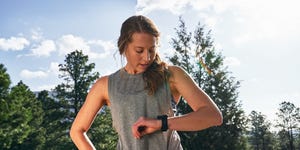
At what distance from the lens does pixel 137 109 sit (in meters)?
1.93

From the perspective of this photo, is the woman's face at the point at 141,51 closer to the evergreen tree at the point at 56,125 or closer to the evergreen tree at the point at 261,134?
the evergreen tree at the point at 56,125

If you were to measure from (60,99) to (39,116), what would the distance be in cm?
627

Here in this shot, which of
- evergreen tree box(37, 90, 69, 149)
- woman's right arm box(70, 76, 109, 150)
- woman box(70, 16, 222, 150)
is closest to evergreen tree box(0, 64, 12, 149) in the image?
evergreen tree box(37, 90, 69, 149)

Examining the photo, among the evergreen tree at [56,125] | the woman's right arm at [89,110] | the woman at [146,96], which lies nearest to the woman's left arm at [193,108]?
the woman at [146,96]

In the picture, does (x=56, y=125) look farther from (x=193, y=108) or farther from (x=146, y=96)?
(x=193, y=108)

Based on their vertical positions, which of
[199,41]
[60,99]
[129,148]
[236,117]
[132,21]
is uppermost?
[199,41]

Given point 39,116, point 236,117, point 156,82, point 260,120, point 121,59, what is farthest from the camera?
point 260,120

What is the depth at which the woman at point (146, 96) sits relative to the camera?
5.90 feet

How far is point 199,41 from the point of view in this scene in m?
25.9

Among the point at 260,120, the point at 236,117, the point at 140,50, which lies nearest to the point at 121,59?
the point at 140,50

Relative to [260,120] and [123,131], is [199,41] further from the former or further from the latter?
[260,120]

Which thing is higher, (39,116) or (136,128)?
(39,116)

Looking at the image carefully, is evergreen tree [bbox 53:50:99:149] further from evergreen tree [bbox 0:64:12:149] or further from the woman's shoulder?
the woman's shoulder

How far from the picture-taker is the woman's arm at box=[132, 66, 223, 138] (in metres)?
1.76
